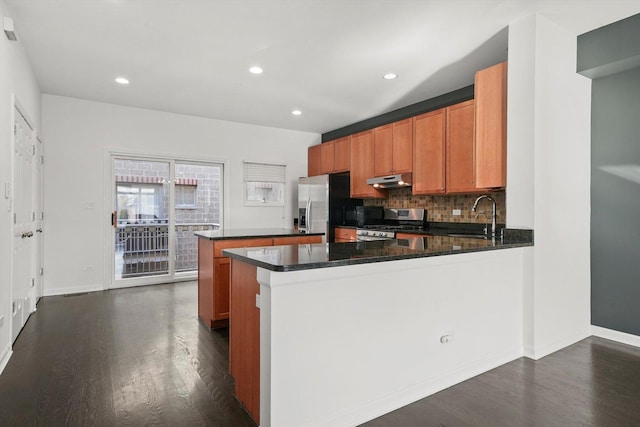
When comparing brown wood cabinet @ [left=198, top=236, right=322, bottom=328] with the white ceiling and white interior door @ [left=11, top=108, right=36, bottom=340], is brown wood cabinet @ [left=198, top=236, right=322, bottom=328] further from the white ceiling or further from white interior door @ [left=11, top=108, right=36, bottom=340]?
the white ceiling

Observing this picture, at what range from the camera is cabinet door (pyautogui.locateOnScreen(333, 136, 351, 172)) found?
222 inches

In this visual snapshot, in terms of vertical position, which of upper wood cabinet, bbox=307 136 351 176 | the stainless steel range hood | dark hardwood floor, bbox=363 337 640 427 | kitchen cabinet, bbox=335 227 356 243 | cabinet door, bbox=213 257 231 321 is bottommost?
dark hardwood floor, bbox=363 337 640 427

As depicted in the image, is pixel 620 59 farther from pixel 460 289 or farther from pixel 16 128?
pixel 16 128

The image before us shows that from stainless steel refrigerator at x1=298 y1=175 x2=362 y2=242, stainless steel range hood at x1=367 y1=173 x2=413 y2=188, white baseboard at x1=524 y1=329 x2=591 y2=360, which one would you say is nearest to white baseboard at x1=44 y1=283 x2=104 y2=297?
stainless steel refrigerator at x1=298 y1=175 x2=362 y2=242

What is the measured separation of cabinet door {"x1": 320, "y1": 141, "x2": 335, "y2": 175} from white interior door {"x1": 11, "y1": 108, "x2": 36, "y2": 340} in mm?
3945

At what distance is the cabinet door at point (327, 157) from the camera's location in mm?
5996

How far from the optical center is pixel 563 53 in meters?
2.87

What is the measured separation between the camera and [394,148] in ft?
15.8

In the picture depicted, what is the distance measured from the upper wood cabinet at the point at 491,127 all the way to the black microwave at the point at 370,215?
255cm

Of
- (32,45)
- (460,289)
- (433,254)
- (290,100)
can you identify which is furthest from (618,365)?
(32,45)

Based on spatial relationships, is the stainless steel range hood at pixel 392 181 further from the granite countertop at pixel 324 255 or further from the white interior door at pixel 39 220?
the white interior door at pixel 39 220

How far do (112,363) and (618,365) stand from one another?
3545 mm

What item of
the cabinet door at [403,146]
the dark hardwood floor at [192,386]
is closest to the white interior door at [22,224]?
the dark hardwood floor at [192,386]

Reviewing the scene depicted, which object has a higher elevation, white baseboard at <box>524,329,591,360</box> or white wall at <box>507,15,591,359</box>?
white wall at <box>507,15,591,359</box>
